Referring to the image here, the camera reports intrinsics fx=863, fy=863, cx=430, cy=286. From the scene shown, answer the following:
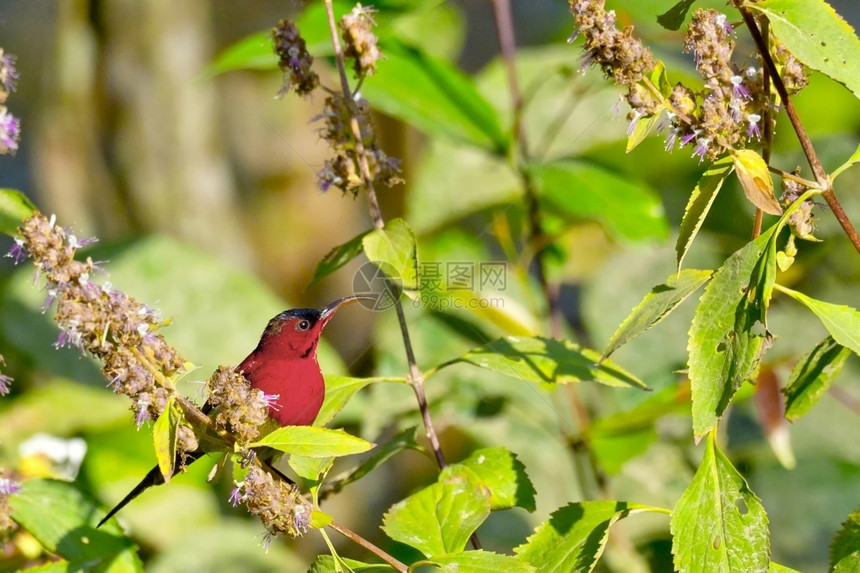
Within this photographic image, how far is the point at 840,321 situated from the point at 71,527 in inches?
22.1

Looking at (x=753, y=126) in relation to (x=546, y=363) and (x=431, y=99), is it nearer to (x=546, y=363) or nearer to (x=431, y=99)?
(x=546, y=363)

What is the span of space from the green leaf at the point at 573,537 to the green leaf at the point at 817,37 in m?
0.29

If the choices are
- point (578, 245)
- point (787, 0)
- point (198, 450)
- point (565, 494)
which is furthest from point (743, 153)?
point (578, 245)

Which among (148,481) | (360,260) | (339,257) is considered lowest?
(360,260)

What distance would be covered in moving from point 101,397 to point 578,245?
0.91 metres

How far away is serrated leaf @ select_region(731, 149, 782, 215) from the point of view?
0.47 meters

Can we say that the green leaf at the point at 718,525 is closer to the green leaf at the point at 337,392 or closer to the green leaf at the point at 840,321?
the green leaf at the point at 840,321

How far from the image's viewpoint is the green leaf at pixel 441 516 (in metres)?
0.55

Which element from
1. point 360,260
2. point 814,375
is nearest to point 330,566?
point 814,375

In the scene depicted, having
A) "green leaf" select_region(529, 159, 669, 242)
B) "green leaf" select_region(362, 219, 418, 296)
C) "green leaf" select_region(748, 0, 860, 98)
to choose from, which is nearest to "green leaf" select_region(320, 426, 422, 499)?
"green leaf" select_region(362, 219, 418, 296)

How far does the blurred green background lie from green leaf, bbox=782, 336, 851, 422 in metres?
0.29

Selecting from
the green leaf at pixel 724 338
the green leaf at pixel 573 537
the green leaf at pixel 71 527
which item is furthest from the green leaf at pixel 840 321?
the green leaf at pixel 71 527

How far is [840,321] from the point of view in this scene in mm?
510

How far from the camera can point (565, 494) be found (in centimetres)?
123
